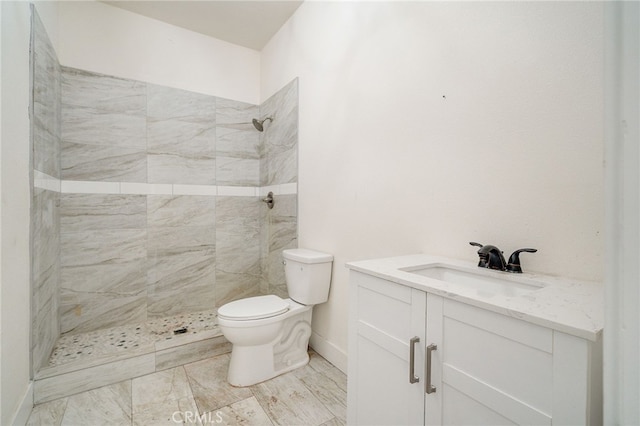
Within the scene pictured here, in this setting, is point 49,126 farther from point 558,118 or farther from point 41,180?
point 558,118

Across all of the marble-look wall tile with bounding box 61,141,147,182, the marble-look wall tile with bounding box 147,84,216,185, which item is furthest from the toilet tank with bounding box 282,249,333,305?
the marble-look wall tile with bounding box 61,141,147,182

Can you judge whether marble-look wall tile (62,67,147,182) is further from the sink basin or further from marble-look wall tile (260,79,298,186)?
the sink basin

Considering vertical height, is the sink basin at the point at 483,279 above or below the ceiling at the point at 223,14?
below

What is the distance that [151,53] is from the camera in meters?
2.40

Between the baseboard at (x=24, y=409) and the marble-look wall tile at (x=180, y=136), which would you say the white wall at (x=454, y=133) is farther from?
the baseboard at (x=24, y=409)

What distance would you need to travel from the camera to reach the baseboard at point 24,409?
51.2 inches

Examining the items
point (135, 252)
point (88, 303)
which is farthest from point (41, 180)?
point (88, 303)

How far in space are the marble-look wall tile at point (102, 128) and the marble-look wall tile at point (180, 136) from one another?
7 cm

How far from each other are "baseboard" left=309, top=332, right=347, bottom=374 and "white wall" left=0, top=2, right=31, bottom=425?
1555 millimetres

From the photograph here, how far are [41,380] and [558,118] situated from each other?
105 inches

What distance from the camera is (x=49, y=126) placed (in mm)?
1802

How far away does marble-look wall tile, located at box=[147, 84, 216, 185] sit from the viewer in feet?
7.91

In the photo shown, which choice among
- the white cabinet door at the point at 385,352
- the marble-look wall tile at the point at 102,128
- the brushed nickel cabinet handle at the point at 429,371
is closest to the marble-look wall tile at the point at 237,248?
the marble-look wall tile at the point at 102,128

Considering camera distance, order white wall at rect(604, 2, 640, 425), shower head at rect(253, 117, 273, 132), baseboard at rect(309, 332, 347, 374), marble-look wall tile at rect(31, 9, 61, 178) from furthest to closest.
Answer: shower head at rect(253, 117, 273, 132) → baseboard at rect(309, 332, 347, 374) → marble-look wall tile at rect(31, 9, 61, 178) → white wall at rect(604, 2, 640, 425)
